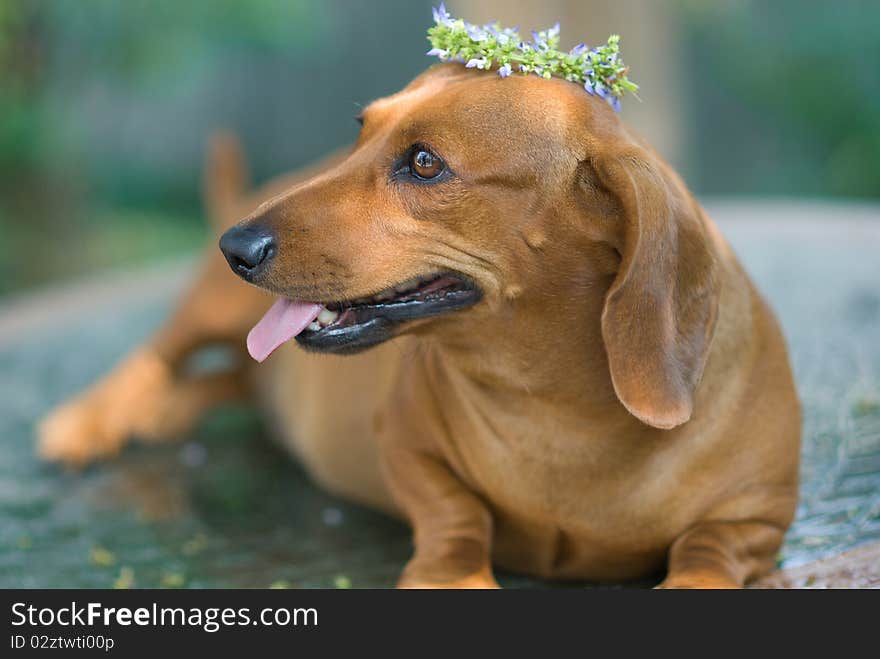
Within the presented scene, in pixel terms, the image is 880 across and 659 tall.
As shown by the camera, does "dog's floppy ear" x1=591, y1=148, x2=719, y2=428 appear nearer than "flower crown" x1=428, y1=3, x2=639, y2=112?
Yes

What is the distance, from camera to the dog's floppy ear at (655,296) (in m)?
2.62

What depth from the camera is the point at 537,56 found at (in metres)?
2.85

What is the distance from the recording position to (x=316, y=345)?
9.06 ft

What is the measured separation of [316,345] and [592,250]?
621 millimetres

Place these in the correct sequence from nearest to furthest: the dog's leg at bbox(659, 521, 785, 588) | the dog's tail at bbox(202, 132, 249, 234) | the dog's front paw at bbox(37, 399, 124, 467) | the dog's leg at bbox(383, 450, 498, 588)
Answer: the dog's leg at bbox(659, 521, 785, 588), the dog's leg at bbox(383, 450, 498, 588), the dog's front paw at bbox(37, 399, 124, 467), the dog's tail at bbox(202, 132, 249, 234)

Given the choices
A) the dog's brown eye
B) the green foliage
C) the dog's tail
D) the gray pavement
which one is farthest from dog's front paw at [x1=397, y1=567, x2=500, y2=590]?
the green foliage

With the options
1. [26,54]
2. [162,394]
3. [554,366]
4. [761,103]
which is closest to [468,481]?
[554,366]

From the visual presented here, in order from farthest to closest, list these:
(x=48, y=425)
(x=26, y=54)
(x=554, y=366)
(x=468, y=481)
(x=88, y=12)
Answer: (x=88, y=12) < (x=26, y=54) < (x=48, y=425) < (x=468, y=481) < (x=554, y=366)

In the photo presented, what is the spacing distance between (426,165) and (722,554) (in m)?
1.09

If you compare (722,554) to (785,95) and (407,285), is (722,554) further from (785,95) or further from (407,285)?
(785,95)

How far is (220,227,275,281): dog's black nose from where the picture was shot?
104 inches

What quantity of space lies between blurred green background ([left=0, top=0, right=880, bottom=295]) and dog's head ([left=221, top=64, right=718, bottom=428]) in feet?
17.7

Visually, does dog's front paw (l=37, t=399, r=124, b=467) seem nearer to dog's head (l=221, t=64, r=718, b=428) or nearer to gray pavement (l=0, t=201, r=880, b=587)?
gray pavement (l=0, t=201, r=880, b=587)

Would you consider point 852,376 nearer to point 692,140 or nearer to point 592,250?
point 592,250
